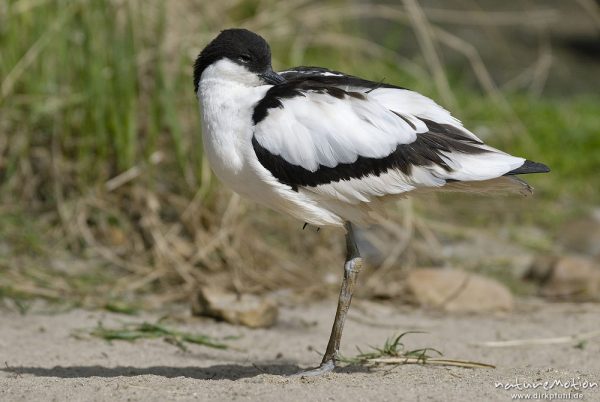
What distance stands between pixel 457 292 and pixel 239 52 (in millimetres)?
2009

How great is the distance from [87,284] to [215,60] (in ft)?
6.07

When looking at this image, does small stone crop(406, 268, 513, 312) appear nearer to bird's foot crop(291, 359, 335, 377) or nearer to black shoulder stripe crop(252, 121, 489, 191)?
bird's foot crop(291, 359, 335, 377)

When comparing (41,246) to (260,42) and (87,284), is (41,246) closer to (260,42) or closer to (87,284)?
(87,284)

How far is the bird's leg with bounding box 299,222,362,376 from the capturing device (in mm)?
3748

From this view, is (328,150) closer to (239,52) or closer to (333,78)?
(333,78)

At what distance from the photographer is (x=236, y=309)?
15.4ft

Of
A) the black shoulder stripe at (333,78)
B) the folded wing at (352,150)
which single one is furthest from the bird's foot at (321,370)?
the black shoulder stripe at (333,78)

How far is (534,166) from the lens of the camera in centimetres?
357

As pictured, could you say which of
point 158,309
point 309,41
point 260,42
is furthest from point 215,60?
point 309,41

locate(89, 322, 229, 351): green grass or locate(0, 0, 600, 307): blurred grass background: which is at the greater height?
locate(0, 0, 600, 307): blurred grass background

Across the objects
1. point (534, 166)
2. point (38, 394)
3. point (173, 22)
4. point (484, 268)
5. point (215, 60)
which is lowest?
point (38, 394)

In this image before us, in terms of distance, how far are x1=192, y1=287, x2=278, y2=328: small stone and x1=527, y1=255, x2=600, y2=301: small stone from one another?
5.50ft

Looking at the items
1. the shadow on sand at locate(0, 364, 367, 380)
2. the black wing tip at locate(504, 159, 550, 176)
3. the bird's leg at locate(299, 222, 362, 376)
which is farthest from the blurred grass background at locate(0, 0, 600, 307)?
the black wing tip at locate(504, 159, 550, 176)

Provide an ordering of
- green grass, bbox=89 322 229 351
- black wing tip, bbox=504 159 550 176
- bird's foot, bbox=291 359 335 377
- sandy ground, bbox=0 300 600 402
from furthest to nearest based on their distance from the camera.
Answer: green grass, bbox=89 322 229 351 → bird's foot, bbox=291 359 335 377 → black wing tip, bbox=504 159 550 176 → sandy ground, bbox=0 300 600 402
